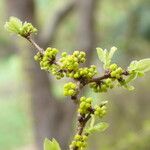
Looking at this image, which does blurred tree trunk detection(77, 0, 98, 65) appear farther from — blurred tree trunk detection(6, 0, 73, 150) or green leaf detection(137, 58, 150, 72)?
green leaf detection(137, 58, 150, 72)

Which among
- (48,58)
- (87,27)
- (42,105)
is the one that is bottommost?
(48,58)

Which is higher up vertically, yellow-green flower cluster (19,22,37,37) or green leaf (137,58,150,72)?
yellow-green flower cluster (19,22,37,37)

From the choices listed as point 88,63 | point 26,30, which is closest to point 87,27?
point 88,63

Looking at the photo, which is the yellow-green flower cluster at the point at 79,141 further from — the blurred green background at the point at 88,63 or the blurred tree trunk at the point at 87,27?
the blurred tree trunk at the point at 87,27

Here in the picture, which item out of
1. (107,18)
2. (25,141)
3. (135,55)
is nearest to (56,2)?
(107,18)

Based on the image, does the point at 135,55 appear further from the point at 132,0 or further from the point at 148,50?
the point at 132,0

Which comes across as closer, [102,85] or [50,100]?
[102,85]

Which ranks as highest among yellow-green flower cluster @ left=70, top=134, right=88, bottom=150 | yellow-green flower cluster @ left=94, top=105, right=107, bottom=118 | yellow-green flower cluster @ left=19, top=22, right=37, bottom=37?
yellow-green flower cluster @ left=19, top=22, right=37, bottom=37

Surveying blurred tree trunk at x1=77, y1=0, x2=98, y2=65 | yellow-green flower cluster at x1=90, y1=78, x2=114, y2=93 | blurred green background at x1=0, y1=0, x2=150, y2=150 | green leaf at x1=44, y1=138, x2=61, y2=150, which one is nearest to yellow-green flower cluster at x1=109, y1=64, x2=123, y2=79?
yellow-green flower cluster at x1=90, y1=78, x2=114, y2=93

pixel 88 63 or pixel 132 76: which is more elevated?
pixel 88 63

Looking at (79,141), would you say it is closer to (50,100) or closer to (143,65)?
(143,65)

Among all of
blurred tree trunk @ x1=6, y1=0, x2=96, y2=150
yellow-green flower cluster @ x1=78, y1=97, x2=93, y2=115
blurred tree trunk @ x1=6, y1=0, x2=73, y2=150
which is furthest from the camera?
blurred tree trunk @ x1=6, y1=0, x2=96, y2=150

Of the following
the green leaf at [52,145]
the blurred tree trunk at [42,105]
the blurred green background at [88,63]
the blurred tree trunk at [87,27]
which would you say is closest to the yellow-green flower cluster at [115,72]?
the green leaf at [52,145]
